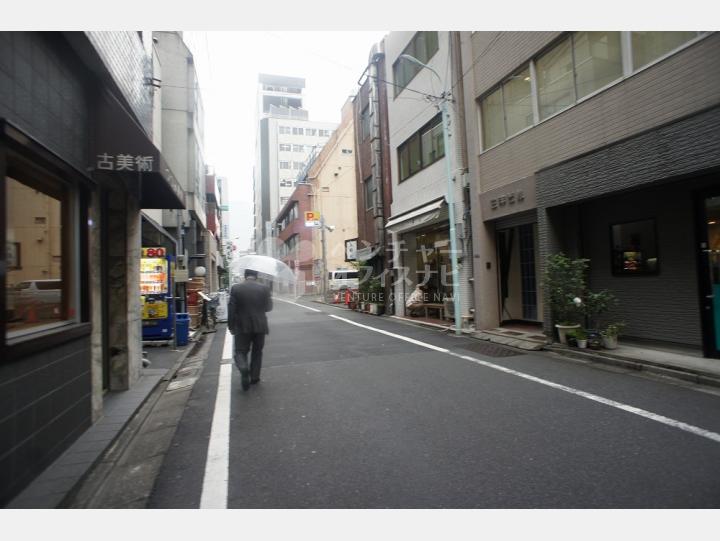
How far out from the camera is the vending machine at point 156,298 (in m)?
10.7

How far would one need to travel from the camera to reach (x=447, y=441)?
13.1ft

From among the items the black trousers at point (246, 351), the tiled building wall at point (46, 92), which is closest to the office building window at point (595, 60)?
the black trousers at point (246, 351)

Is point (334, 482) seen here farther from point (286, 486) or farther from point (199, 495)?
point (199, 495)

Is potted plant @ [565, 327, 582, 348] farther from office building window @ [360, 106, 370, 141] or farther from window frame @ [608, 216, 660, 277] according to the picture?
office building window @ [360, 106, 370, 141]

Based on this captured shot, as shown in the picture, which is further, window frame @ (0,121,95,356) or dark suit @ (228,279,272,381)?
dark suit @ (228,279,272,381)

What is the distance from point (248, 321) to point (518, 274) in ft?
29.3

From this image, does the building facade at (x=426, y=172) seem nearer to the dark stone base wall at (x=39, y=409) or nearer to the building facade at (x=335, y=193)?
the dark stone base wall at (x=39, y=409)

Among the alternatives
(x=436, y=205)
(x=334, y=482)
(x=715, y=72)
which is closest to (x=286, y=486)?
(x=334, y=482)

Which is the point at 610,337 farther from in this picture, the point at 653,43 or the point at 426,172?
the point at 426,172

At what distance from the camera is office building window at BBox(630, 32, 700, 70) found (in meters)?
6.90

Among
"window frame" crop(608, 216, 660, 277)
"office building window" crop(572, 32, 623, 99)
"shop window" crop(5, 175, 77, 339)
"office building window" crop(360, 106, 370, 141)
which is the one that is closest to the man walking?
"shop window" crop(5, 175, 77, 339)

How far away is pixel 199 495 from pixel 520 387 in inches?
175

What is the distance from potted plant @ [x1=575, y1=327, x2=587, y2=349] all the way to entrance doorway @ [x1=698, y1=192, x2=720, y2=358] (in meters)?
1.83

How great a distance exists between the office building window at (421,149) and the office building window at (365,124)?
4856 mm
